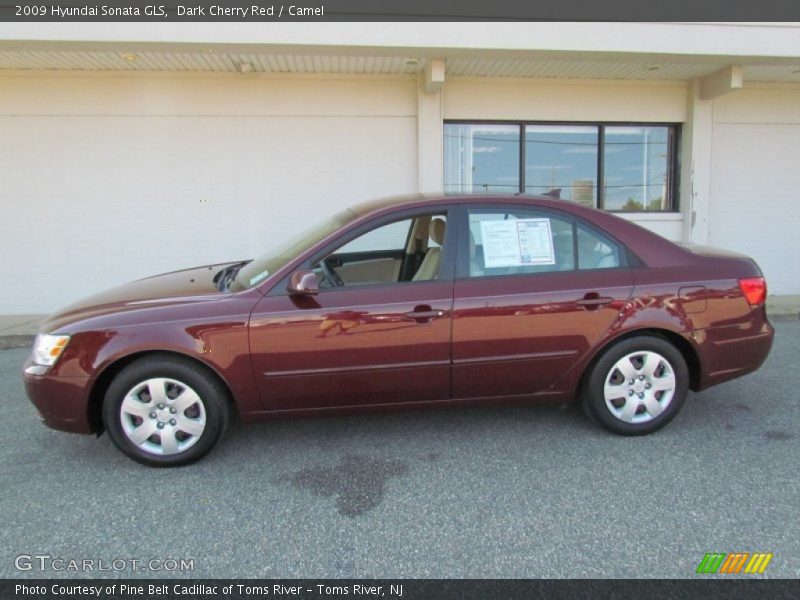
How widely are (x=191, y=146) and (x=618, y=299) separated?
20.7 feet

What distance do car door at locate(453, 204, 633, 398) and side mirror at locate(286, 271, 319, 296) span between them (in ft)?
2.83

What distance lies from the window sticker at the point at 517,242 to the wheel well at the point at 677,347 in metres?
0.67

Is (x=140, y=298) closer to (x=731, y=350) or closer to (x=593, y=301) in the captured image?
(x=593, y=301)

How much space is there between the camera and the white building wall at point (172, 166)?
23.2ft

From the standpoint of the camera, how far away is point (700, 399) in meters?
4.07

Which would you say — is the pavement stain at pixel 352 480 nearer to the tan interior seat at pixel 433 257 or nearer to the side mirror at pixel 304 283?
the side mirror at pixel 304 283

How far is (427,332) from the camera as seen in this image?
310 cm

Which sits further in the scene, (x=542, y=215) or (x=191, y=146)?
(x=191, y=146)

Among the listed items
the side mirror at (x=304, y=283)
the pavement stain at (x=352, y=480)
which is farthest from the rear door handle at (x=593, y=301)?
the side mirror at (x=304, y=283)

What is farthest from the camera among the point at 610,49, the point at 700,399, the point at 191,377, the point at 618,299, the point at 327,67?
the point at 327,67

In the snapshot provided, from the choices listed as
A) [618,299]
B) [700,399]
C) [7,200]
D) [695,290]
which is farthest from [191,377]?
[7,200]
